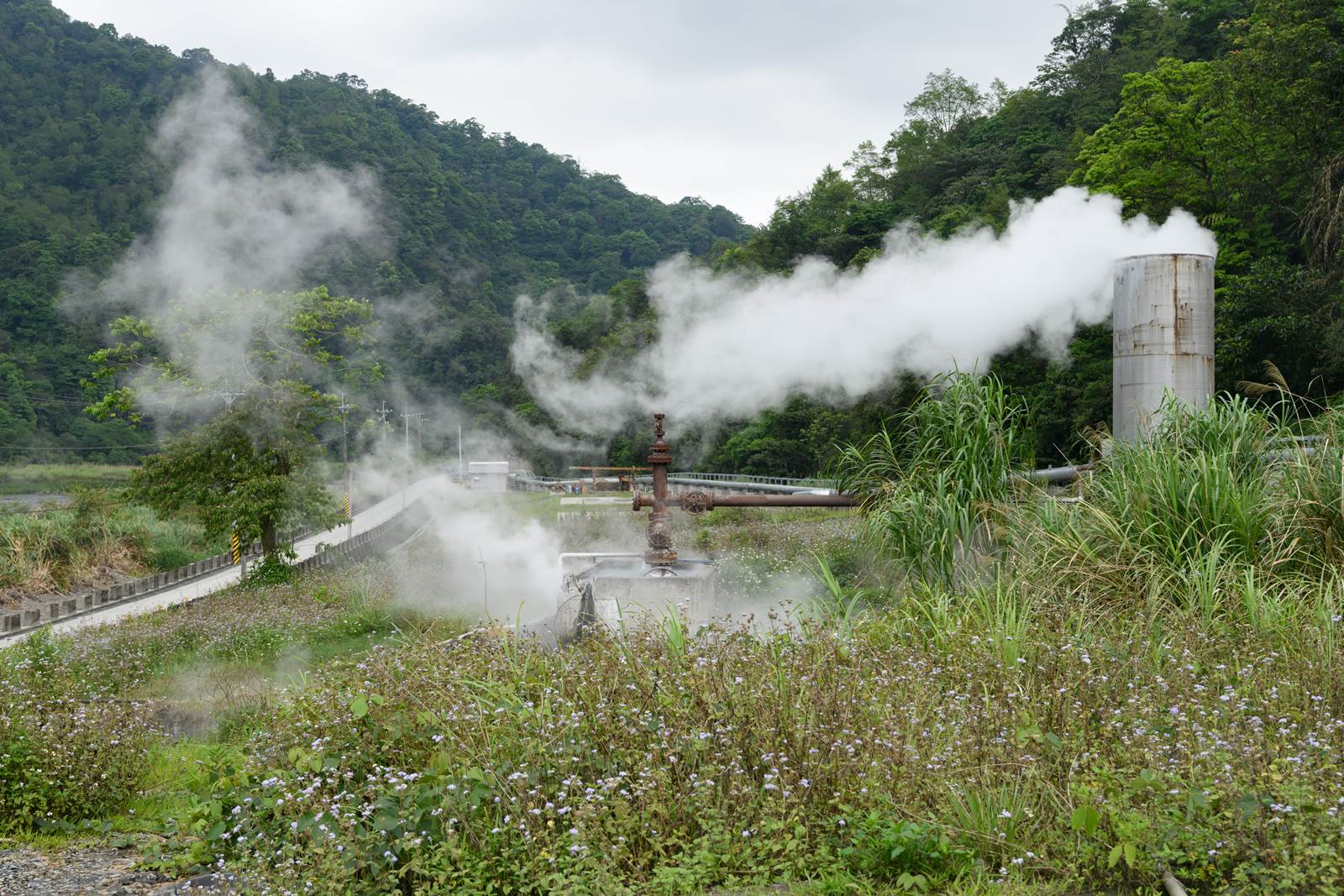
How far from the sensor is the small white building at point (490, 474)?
1973 inches

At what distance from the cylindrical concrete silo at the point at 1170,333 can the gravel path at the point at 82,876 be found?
7.88m

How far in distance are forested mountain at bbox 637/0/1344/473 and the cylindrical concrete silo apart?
237 cm

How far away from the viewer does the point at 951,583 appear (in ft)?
24.9

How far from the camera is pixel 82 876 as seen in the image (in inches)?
190

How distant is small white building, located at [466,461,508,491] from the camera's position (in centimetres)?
5012

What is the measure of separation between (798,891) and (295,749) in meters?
2.18

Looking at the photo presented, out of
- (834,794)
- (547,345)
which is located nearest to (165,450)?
(834,794)

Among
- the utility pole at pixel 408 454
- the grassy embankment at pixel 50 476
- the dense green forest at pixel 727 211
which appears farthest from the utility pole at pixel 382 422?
the grassy embankment at pixel 50 476

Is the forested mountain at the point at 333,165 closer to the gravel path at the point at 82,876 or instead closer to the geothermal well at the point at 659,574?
the geothermal well at the point at 659,574

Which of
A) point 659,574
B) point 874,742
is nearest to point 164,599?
point 659,574

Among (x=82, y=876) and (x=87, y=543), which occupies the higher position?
(x=82, y=876)

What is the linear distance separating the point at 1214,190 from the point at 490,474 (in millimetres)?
33940

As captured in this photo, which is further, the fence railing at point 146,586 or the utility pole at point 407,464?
the utility pole at point 407,464

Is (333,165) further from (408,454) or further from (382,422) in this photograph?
(382,422)
